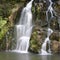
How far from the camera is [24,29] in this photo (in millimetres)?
27297

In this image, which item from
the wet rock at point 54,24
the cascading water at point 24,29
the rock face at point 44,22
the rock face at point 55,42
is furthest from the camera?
the wet rock at point 54,24

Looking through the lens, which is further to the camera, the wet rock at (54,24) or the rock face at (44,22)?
the wet rock at (54,24)

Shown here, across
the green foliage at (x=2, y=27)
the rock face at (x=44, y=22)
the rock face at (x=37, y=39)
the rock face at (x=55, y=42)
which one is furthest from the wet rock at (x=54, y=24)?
the green foliage at (x=2, y=27)

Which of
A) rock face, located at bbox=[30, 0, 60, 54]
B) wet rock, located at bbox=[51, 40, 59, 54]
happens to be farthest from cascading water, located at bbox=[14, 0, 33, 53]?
wet rock, located at bbox=[51, 40, 59, 54]

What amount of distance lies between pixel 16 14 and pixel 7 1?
2377mm

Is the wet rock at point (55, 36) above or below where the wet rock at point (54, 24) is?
below

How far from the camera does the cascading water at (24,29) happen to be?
2522 centimetres

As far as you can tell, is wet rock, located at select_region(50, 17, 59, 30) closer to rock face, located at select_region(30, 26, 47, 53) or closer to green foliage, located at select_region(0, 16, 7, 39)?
rock face, located at select_region(30, 26, 47, 53)

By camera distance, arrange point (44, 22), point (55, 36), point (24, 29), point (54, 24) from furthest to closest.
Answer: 1. point (24, 29)
2. point (44, 22)
3. point (54, 24)
4. point (55, 36)

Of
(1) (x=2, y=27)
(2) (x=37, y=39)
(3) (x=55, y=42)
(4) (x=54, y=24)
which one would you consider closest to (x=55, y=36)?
(3) (x=55, y=42)

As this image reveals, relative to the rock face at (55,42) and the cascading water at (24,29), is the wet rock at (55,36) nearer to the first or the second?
the rock face at (55,42)

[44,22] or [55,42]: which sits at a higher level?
[44,22]

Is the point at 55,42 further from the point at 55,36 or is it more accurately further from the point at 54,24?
the point at 54,24

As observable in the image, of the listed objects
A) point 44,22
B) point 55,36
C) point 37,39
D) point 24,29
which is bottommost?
point 37,39
